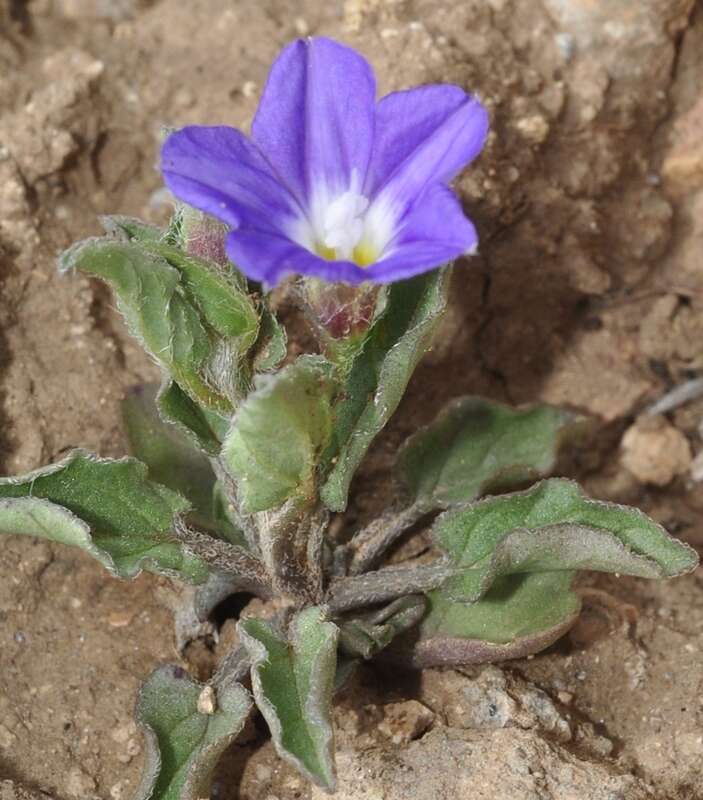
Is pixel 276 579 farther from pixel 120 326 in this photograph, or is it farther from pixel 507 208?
pixel 507 208

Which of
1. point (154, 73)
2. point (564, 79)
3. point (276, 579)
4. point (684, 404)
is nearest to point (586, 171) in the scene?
point (564, 79)

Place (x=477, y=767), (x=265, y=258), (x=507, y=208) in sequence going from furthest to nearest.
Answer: (x=507, y=208), (x=477, y=767), (x=265, y=258)

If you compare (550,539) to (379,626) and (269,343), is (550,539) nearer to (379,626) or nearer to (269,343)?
(379,626)

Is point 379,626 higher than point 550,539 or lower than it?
lower

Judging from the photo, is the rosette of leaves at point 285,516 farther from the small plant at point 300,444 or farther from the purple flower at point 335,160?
the purple flower at point 335,160

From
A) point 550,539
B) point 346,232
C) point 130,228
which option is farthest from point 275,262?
point 550,539

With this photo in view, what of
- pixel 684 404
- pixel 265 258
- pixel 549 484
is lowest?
pixel 684 404
